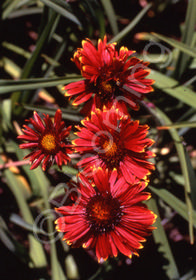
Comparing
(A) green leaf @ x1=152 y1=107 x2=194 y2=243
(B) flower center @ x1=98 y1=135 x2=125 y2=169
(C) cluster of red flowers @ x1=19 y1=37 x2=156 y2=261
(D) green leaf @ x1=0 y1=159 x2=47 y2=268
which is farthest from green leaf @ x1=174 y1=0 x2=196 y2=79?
(D) green leaf @ x1=0 y1=159 x2=47 y2=268

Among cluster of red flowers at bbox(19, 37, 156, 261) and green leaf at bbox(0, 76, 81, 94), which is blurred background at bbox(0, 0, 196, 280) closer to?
green leaf at bbox(0, 76, 81, 94)

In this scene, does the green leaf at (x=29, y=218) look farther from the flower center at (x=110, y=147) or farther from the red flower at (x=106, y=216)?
the flower center at (x=110, y=147)

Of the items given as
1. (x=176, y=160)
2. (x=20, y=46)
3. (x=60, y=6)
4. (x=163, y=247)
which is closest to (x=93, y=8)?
(x=60, y=6)

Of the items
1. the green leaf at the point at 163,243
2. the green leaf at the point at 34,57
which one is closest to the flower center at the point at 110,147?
the green leaf at the point at 163,243

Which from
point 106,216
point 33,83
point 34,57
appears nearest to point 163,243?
point 106,216

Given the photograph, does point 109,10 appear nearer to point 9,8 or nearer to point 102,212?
point 9,8

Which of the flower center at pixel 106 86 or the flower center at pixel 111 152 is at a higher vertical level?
the flower center at pixel 106 86
